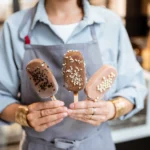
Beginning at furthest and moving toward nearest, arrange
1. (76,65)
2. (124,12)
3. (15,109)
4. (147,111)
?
(124,12) → (147,111) → (15,109) → (76,65)

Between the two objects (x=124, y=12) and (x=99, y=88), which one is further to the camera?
(x=124, y=12)

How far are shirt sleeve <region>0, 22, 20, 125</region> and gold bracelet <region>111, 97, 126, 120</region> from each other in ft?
1.03

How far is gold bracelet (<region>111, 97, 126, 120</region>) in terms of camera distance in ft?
2.86

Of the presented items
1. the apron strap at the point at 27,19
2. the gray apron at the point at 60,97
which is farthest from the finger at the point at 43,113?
the apron strap at the point at 27,19

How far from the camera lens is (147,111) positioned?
5.20 feet

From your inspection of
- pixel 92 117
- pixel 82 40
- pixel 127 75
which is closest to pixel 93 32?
pixel 82 40

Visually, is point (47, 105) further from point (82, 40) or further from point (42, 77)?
point (82, 40)

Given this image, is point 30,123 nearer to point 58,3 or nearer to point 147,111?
point 58,3

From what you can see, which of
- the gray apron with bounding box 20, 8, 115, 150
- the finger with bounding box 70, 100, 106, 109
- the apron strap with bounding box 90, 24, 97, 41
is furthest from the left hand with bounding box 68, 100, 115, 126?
the apron strap with bounding box 90, 24, 97, 41

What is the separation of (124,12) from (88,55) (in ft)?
10.2

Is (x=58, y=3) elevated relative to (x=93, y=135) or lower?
elevated

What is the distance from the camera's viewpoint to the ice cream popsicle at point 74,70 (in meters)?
0.73

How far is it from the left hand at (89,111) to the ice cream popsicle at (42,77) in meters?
0.07

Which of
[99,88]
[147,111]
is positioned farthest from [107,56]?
[147,111]
